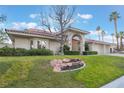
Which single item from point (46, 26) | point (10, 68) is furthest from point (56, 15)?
point (10, 68)

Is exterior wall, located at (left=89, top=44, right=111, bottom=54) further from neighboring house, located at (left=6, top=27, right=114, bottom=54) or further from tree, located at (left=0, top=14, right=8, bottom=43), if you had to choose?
tree, located at (left=0, top=14, right=8, bottom=43)

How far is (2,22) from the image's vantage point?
802 centimetres

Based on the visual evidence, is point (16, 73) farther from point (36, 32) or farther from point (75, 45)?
point (75, 45)

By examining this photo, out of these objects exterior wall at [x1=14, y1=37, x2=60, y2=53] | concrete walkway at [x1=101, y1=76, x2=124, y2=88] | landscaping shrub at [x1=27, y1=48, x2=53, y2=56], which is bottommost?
concrete walkway at [x1=101, y1=76, x2=124, y2=88]

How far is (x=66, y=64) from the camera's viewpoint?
7.62 metres

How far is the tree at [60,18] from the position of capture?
26.7 ft

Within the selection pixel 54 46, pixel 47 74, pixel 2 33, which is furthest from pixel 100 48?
pixel 2 33

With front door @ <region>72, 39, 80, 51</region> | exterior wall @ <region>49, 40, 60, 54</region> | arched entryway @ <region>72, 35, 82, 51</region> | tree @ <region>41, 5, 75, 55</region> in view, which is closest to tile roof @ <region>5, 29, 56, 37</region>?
tree @ <region>41, 5, 75, 55</region>

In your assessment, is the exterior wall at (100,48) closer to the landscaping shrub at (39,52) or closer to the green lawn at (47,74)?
the green lawn at (47,74)

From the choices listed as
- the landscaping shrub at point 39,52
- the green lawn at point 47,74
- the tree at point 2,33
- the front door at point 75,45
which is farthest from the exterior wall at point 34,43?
the green lawn at point 47,74

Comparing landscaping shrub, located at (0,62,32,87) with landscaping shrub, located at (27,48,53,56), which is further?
landscaping shrub, located at (27,48,53,56)

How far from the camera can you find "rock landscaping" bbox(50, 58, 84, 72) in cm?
749

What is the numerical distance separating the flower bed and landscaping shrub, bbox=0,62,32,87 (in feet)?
2.63
